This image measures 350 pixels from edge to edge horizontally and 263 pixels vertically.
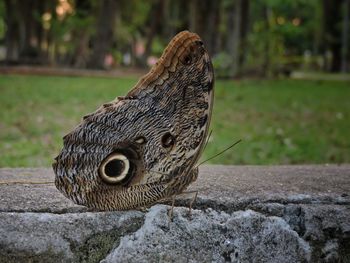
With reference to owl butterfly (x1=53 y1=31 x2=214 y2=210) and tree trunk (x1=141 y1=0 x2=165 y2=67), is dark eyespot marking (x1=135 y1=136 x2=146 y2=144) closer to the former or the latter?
owl butterfly (x1=53 y1=31 x2=214 y2=210)

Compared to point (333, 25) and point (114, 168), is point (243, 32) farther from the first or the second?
point (114, 168)

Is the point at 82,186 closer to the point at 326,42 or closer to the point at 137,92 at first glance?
the point at 137,92

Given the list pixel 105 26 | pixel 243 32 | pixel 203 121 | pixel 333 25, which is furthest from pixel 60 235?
pixel 333 25

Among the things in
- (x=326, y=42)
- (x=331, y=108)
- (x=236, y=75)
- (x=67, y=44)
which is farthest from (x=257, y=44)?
(x=326, y=42)

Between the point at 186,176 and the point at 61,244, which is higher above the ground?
the point at 186,176

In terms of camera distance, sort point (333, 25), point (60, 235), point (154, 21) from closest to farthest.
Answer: point (60, 235) → point (154, 21) → point (333, 25)

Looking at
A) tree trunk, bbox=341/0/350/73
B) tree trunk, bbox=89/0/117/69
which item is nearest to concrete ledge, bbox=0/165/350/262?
tree trunk, bbox=89/0/117/69

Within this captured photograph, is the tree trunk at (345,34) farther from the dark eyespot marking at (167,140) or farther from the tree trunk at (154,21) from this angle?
the dark eyespot marking at (167,140)
